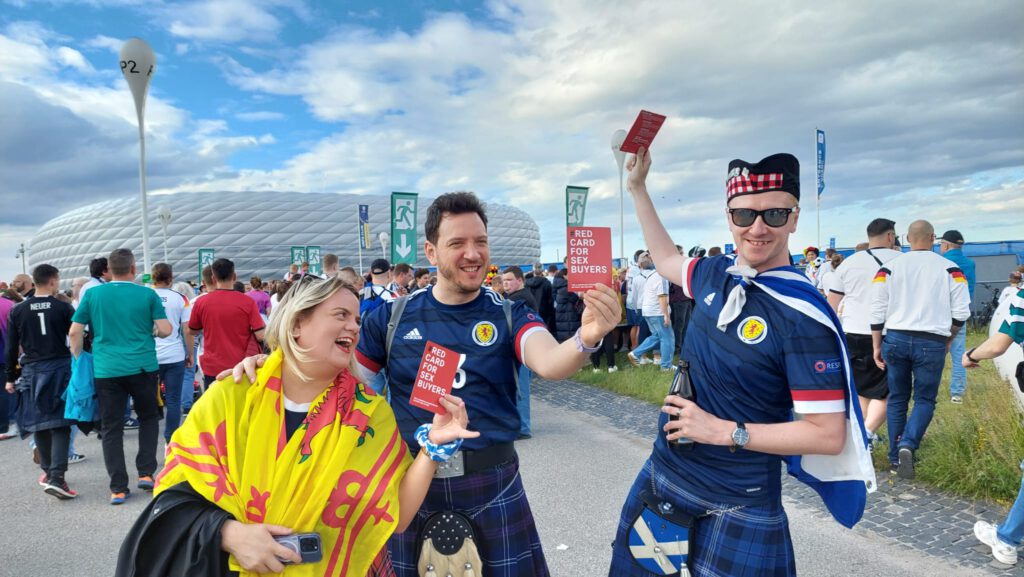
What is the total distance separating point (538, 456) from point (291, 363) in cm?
479

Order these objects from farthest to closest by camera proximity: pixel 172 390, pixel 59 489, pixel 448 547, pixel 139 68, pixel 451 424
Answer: pixel 139 68
pixel 172 390
pixel 59 489
pixel 448 547
pixel 451 424

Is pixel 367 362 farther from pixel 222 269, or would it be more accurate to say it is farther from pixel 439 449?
pixel 222 269

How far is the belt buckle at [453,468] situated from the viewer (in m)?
2.24

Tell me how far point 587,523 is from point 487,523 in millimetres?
2614

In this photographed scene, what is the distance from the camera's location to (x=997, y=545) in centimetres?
365

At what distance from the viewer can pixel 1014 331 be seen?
140 inches

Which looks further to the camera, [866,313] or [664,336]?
[664,336]

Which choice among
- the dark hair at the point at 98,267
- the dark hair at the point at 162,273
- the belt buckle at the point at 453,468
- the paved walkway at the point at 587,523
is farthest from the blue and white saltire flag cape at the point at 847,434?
the dark hair at the point at 98,267

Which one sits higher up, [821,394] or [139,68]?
[139,68]

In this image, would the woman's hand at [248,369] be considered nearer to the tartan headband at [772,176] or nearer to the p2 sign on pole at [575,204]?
the tartan headband at [772,176]

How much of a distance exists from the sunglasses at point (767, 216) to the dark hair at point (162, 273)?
274 inches

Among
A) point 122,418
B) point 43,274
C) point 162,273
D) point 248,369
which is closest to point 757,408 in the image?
point 248,369

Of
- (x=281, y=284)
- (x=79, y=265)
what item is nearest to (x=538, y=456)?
(x=281, y=284)

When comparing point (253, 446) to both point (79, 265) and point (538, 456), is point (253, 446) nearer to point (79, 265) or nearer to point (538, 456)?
point (538, 456)
